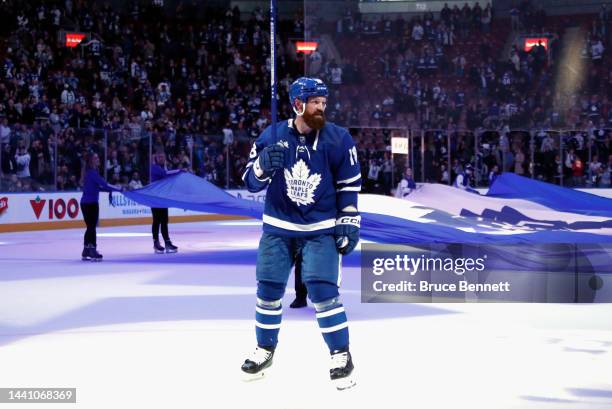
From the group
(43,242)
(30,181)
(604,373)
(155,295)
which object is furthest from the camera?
(30,181)

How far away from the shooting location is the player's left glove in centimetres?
573

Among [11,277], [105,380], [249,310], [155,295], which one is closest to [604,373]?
[105,380]

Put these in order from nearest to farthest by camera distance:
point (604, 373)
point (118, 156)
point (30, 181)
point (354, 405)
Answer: point (354, 405) < point (604, 373) < point (30, 181) < point (118, 156)

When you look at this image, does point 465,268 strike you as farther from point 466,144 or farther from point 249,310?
point 466,144

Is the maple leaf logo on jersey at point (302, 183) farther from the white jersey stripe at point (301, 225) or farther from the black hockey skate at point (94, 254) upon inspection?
the black hockey skate at point (94, 254)

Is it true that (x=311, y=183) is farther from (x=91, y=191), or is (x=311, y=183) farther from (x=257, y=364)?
(x=91, y=191)

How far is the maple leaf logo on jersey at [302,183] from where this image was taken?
5.75 meters

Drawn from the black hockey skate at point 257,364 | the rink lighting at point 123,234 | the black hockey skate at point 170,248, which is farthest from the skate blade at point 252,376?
the rink lighting at point 123,234

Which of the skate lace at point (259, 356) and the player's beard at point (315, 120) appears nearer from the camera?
the player's beard at point (315, 120)

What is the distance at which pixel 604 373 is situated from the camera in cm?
600

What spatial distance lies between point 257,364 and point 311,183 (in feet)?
3.51

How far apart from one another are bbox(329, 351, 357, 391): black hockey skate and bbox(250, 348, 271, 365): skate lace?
0.43 metres

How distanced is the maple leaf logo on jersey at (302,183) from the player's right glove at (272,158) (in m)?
0.11

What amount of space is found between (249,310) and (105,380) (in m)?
3.27
